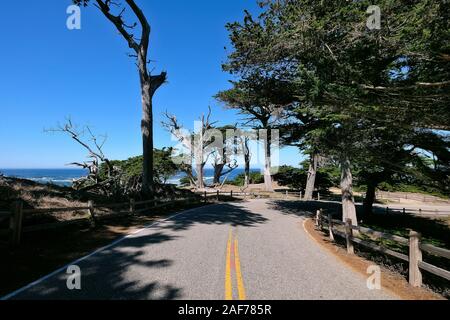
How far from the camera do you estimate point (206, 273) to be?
273 inches

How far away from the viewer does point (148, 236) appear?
1112 centimetres

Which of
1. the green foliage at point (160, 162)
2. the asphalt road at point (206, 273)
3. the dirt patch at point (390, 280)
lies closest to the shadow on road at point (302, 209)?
the dirt patch at point (390, 280)

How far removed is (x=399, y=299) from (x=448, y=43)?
5.85 m

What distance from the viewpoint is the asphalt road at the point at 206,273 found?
18.8 ft

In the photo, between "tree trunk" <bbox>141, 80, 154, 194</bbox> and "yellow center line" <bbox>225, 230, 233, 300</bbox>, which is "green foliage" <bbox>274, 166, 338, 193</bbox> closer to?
"tree trunk" <bbox>141, 80, 154, 194</bbox>

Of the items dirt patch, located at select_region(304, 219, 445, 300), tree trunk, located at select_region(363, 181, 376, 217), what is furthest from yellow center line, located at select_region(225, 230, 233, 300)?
tree trunk, located at select_region(363, 181, 376, 217)

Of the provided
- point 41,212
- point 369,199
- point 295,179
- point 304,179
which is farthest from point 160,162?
point 41,212

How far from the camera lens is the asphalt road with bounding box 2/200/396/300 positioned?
18.8ft

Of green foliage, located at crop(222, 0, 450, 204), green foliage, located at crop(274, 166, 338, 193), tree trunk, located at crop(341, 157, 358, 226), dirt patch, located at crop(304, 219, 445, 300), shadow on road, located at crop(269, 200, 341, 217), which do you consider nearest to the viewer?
dirt patch, located at crop(304, 219, 445, 300)

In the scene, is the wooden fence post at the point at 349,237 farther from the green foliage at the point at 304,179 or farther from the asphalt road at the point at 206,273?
the green foliage at the point at 304,179

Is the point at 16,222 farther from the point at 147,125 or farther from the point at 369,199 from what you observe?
the point at 369,199

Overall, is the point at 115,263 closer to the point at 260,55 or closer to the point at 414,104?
the point at 414,104
